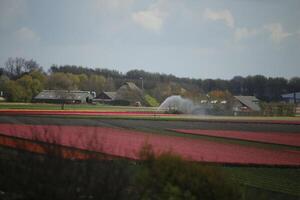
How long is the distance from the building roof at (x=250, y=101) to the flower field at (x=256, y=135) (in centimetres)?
113

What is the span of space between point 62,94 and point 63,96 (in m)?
0.08

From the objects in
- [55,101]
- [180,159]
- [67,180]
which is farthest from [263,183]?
[55,101]

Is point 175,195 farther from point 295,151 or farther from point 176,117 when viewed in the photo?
point 176,117

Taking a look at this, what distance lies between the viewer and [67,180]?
15.4ft

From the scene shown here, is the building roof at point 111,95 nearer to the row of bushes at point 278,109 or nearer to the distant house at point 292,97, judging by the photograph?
the distant house at point 292,97

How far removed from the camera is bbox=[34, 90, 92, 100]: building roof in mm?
14570

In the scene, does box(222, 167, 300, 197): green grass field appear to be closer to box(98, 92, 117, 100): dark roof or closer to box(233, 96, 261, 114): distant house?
box(98, 92, 117, 100): dark roof

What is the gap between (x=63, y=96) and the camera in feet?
50.0

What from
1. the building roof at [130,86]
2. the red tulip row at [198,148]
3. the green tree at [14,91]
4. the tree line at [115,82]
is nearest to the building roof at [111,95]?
the tree line at [115,82]

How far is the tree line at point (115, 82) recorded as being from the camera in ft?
46.0

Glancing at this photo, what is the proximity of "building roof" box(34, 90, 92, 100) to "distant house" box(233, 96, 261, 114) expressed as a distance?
7157 mm

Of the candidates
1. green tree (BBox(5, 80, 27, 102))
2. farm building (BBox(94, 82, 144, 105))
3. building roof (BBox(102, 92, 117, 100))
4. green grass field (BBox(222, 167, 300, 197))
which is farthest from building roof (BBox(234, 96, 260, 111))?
green tree (BBox(5, 80, 27, 102))

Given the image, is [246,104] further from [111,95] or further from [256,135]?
[111,95]

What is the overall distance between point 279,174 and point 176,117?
395 inches
